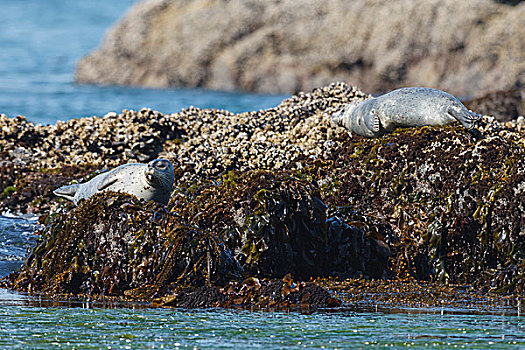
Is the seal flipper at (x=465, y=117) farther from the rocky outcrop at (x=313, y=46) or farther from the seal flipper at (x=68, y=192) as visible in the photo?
the rocky outcrop at (x=313, y=46)

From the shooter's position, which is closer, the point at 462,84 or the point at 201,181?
the point at 201,181

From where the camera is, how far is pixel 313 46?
1861 inches

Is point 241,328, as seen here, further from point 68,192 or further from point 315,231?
point 68,192

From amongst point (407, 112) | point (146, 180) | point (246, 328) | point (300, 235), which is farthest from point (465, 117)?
point (246, 328)

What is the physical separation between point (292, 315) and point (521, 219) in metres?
2.98

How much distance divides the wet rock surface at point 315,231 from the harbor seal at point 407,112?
8.8 inches

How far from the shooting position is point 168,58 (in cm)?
5156

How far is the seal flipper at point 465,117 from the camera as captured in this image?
9.56m

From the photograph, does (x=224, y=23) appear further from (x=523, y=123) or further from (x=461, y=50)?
(x=523, y=123)

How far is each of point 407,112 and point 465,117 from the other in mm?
763

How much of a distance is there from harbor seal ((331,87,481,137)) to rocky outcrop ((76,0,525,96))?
30.2 metres

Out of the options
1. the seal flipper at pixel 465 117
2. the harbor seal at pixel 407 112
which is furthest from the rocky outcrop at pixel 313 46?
the seal flipper at pixel 465 117

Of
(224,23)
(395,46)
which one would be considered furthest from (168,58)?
(395,46)

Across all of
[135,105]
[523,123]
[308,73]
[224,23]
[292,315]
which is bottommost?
[292,315]
